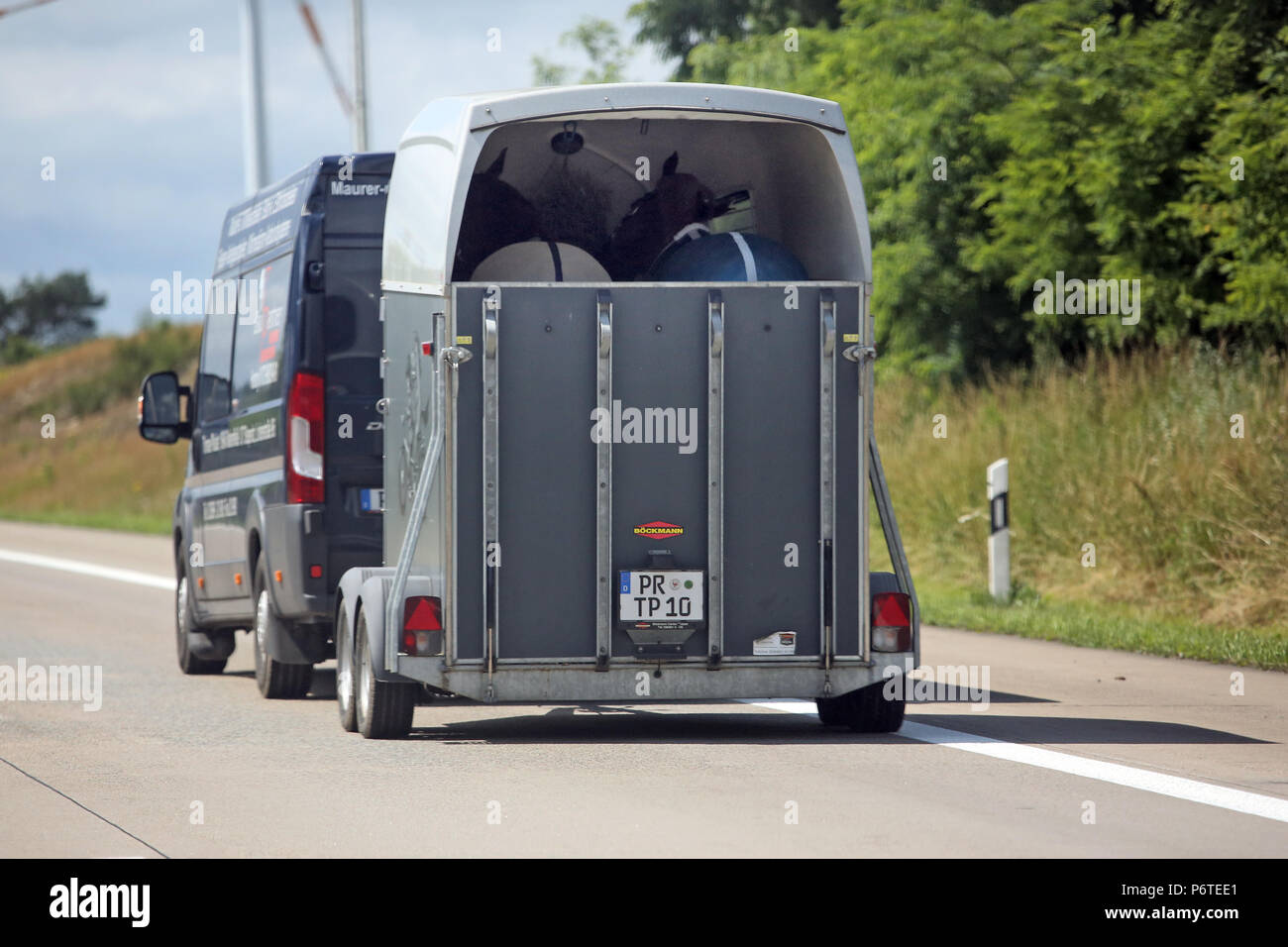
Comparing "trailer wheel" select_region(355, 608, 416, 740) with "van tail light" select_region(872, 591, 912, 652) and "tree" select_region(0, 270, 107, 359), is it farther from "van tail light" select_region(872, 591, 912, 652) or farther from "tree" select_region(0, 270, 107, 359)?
"tree" select_region(0, 270, 107, 359)

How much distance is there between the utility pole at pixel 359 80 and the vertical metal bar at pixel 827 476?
2298 centimetres

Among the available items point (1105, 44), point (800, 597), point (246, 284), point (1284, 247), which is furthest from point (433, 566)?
point (1105, 44)

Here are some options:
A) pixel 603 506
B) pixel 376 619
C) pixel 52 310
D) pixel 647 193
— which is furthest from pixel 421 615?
pixel 52 310

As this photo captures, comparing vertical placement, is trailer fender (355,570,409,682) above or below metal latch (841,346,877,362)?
below

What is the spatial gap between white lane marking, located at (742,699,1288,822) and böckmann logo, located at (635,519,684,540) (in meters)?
1.66

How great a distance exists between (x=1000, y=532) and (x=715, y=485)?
8.85 m

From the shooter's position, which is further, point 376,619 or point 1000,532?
point 1000,532

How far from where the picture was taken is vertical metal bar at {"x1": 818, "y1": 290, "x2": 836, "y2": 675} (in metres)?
10.4

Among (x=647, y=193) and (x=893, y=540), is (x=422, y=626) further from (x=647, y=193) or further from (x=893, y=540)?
(x=647, y=193)

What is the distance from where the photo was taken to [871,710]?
10.9 meters

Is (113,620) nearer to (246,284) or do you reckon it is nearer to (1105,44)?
(246,284)

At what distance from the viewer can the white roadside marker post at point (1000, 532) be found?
18.5m

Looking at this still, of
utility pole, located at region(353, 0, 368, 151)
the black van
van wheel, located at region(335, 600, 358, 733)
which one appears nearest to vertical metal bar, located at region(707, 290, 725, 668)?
van wheel, located at region(335, 600, 358, 733)

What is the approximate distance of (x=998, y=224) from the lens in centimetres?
2523
